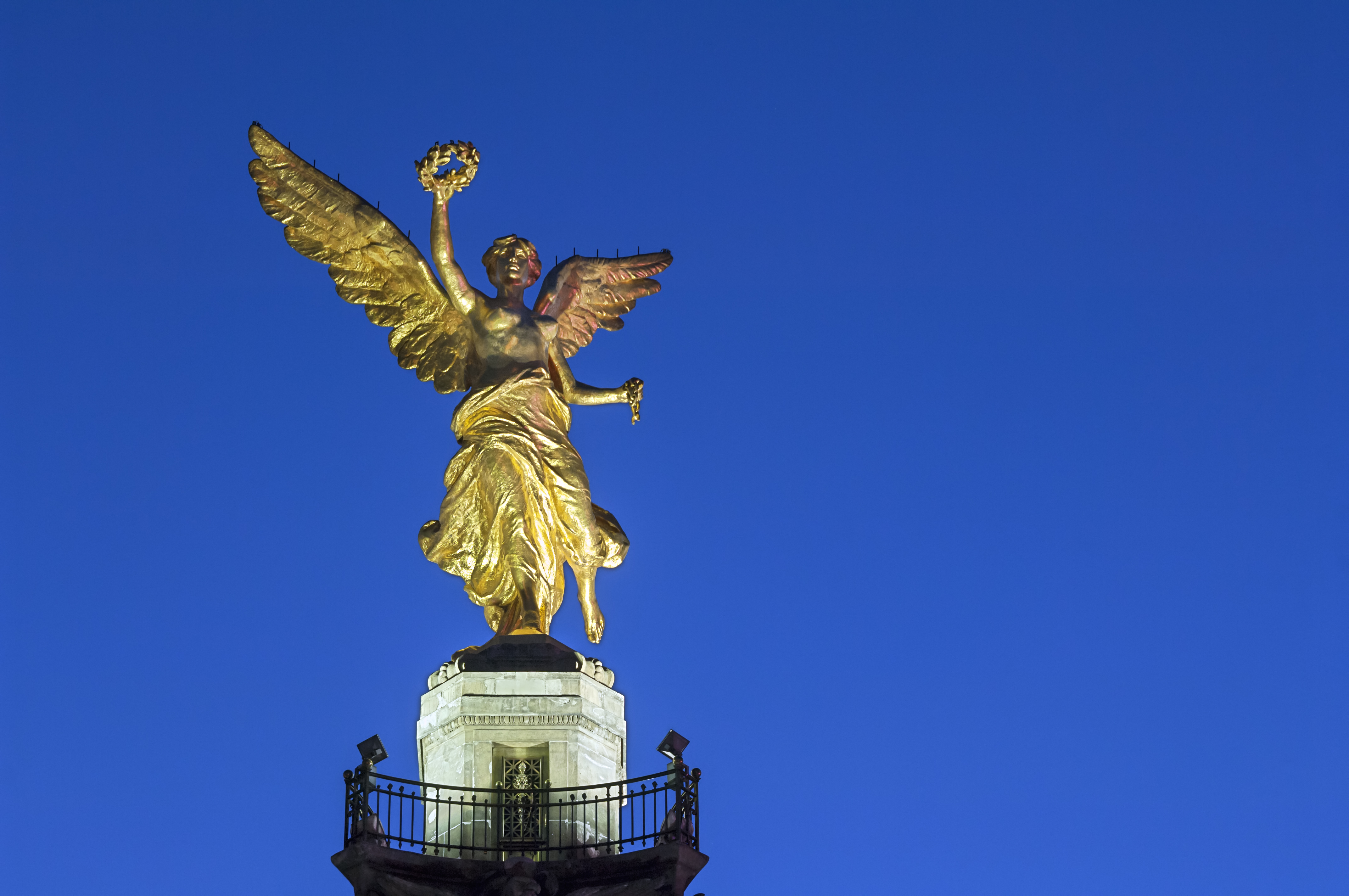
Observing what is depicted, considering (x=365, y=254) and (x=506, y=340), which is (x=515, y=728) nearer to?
(x=506, y=340)

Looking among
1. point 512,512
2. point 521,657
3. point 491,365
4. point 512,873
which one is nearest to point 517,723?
point 521,657

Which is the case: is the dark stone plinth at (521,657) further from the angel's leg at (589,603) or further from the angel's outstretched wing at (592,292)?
the angel's outstretched wing at (592,292)

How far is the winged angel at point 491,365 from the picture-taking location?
2788 centimetres

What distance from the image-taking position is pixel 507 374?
28.6 meters

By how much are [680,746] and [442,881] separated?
280cm

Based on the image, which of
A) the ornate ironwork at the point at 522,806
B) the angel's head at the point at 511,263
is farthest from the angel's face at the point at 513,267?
the ornate ironwork at the point at 522,806

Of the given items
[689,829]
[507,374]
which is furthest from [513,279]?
[689,829]

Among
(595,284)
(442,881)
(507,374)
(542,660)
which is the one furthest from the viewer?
(595,284)

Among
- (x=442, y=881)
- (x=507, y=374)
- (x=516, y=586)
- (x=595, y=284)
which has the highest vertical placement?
(x=595, y=284)

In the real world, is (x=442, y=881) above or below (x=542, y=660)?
below

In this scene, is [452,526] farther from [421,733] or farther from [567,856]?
[567,856]

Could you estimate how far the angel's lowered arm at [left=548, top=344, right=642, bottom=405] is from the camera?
96.2 ft

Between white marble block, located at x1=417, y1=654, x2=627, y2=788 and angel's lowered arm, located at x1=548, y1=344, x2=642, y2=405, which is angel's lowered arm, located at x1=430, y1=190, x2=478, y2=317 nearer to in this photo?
angel's lowered arm, located at x1=548, y1=344, x2=642, y2=405

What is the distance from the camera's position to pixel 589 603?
28.5 metres
